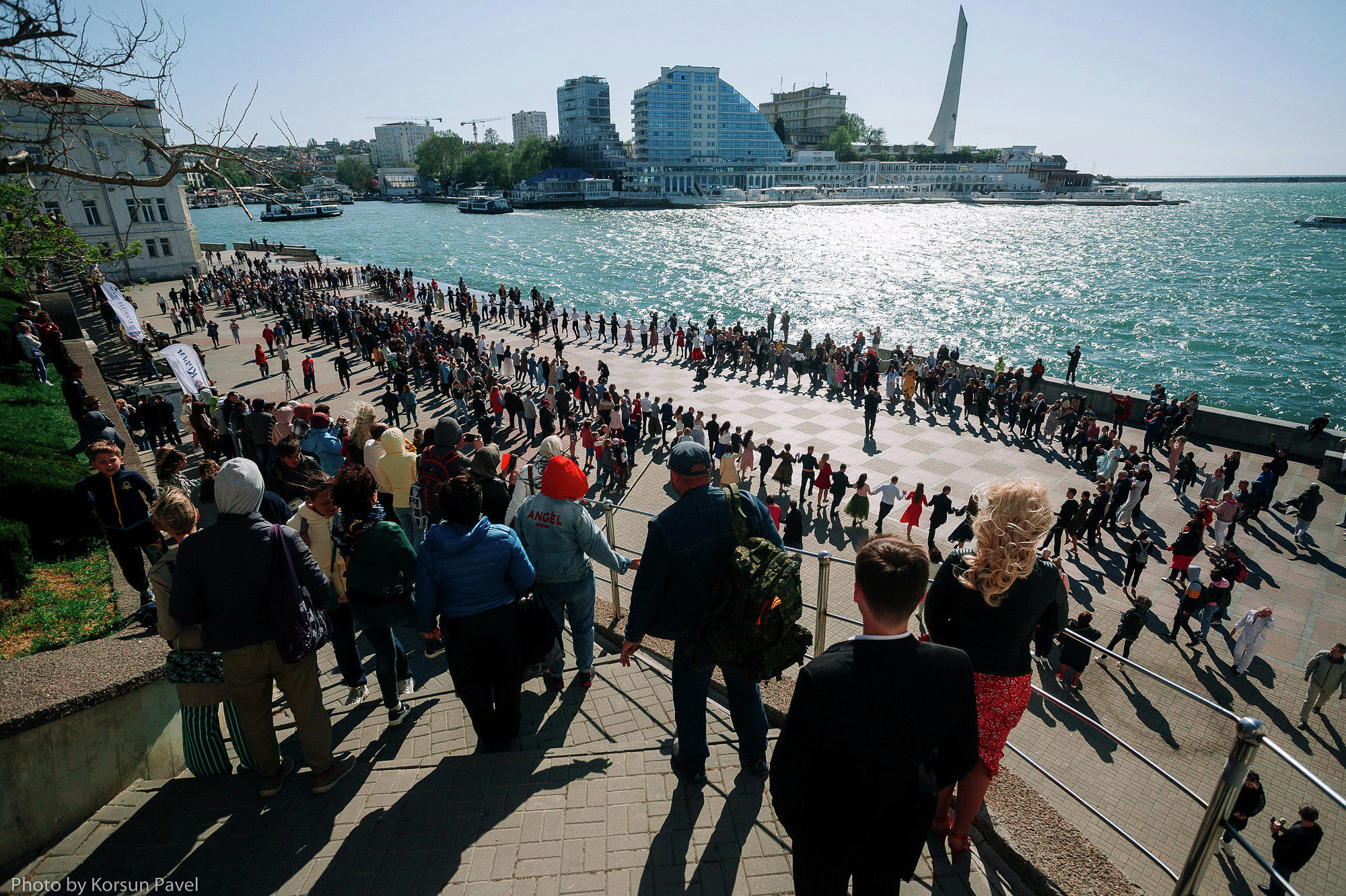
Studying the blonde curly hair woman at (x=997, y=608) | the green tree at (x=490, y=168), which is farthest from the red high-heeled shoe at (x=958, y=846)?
the green tree at (x=490, y=168)

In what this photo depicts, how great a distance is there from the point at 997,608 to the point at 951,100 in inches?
8483

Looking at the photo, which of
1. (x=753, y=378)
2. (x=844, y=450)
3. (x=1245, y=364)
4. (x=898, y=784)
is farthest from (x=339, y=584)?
(x=1245, y=364)

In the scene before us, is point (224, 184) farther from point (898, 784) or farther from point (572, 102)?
point (572, 102)

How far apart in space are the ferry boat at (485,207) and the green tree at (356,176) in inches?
2925

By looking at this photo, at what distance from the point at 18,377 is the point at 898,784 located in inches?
763

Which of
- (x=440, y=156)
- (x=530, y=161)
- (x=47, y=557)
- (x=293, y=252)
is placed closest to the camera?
(x=47, y=557)

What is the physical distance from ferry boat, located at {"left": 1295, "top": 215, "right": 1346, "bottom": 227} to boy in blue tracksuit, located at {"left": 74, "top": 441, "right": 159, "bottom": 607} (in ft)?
536

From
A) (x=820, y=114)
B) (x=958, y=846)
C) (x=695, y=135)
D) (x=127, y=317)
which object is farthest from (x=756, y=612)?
(x=820, y=114)

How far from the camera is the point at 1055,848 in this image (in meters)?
3.01

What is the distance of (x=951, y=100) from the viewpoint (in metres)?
177

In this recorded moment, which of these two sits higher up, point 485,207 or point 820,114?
point 820,114

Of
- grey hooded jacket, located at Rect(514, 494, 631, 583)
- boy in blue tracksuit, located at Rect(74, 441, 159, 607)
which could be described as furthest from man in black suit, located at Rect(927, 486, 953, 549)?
boy in blue tracksuit, located at Rect(74, 441, 159, 607)

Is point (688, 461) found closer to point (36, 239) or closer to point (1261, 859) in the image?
point (1261, 859)

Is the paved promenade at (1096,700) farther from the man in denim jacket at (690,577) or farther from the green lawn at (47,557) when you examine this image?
the green lawn at (47,557)
